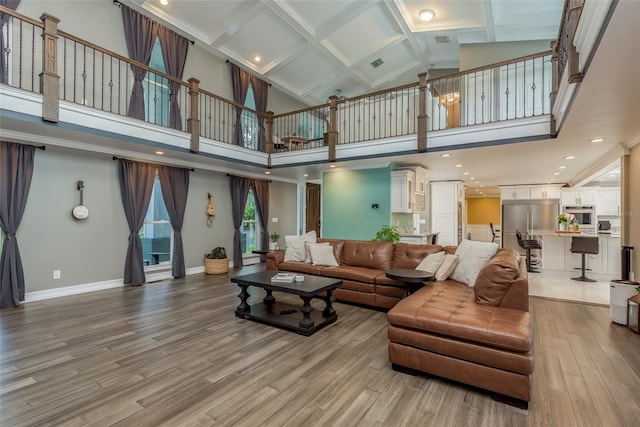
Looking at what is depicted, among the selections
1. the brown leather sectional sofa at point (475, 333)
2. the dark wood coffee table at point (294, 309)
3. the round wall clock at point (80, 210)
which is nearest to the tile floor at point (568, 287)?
the brown leather sectional sofa at point (475, 333)

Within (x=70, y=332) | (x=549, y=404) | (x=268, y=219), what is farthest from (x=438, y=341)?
(x=268, y=219)

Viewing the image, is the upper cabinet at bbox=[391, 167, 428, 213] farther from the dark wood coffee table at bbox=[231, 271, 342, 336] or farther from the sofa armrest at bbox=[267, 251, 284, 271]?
the dark wood coffee table at bbox=[231, 271, 342, 336]

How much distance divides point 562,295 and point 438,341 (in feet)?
13.3

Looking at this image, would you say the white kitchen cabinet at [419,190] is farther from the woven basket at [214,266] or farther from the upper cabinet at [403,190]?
the woven basket at [214,266]

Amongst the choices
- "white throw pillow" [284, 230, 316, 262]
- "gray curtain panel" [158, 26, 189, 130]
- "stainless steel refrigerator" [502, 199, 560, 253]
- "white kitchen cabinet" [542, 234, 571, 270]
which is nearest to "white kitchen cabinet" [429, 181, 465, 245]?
"stainless steel refrigerator" [502, 199, 560, 253]

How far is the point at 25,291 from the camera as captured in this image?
459 cm

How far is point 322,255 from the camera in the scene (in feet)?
16.9

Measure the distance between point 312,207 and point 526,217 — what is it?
6941 millimetres

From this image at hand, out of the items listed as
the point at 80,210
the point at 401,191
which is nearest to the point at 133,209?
the point at 80,210

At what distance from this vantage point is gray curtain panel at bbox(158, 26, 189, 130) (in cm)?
620

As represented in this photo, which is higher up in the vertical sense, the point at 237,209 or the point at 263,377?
the point at 237,209

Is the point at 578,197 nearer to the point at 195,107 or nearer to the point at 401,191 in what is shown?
the point at 401,191

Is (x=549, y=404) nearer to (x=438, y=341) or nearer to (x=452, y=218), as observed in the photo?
(x=438, y=341)

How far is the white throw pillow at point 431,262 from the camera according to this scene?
4.01 meters
